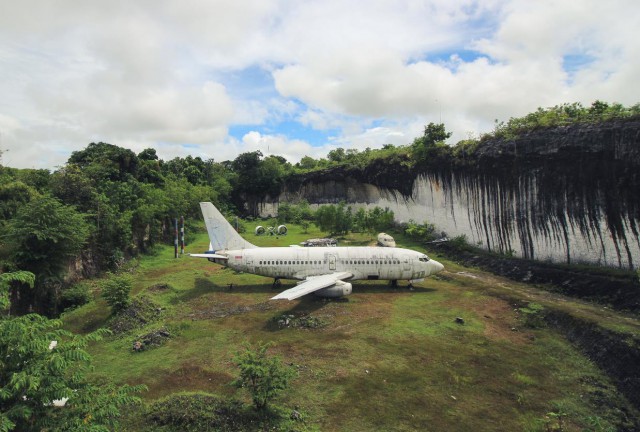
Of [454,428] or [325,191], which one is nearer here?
[454,428]

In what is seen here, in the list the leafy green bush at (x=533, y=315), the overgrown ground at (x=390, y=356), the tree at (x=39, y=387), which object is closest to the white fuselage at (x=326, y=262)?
the overgrown ground at (x=390, y=356)

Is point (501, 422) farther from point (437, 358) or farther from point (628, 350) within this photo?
point (628, 350)

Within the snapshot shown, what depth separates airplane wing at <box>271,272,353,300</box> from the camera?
20991mm

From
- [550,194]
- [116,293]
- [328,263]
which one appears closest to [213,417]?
[116,293]

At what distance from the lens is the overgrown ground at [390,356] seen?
1284 centimetres

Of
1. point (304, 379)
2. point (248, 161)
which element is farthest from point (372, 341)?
point (248, 161)

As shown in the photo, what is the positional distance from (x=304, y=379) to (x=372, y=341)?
4776 mm

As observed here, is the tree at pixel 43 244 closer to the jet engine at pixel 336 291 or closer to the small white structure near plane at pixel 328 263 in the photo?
the small white structure near plane at pixel 328 263

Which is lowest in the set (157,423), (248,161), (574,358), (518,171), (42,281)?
(574,358)

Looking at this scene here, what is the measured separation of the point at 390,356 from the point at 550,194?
2082 centimetres

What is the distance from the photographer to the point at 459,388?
1440cm

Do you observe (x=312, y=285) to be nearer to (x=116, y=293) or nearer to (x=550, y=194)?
(x=116, y=293)

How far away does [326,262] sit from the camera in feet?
90.0

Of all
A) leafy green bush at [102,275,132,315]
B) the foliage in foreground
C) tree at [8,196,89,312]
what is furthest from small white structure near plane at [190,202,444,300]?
the foliage in foreground
